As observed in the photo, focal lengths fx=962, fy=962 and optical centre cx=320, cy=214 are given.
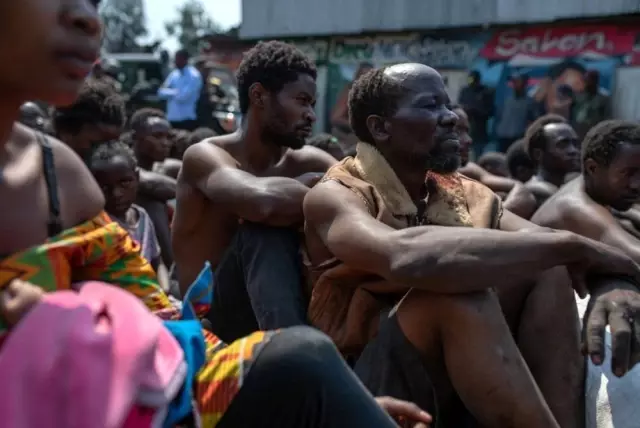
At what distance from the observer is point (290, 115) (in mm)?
3934

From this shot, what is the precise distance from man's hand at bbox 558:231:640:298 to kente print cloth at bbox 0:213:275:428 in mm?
1173

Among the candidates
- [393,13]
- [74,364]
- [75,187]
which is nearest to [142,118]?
[75,187]

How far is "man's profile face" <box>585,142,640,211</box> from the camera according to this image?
160 inches

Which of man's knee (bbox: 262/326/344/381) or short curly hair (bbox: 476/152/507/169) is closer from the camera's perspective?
man's knee (bbox: 262/326/344/381)

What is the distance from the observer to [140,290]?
2.00 meters

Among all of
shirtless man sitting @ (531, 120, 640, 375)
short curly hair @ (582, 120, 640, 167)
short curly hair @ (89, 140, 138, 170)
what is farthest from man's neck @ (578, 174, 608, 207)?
short curly hair @ (89, 140, 138, 170)

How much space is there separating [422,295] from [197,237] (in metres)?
1.47

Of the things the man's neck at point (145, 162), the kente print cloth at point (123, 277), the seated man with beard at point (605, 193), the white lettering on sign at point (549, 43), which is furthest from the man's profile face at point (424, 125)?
the white lettering on sign at point (549, 43)

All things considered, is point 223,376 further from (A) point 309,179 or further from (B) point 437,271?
(A) point 309,179

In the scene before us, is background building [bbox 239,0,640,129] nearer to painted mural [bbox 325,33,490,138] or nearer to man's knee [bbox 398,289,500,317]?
painted mural [bbox 325,33,490,138]

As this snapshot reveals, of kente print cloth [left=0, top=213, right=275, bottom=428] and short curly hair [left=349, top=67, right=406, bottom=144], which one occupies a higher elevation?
short curly hair [left=349, top=67, right=406, bottom=144]

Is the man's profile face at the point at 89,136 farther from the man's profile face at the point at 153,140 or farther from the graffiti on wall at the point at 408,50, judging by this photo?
the graffiti on wall at the point at 408,50

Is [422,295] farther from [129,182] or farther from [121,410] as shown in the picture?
[129,182]

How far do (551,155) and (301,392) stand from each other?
17.6 ft
